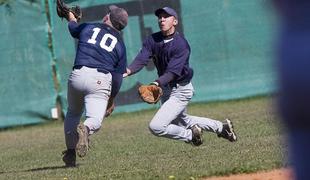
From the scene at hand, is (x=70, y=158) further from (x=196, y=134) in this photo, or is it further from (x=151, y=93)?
(x=196, y=134)

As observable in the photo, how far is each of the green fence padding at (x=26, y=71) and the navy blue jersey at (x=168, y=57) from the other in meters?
7.86

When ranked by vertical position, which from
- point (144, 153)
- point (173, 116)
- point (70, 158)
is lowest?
point (144, 153)

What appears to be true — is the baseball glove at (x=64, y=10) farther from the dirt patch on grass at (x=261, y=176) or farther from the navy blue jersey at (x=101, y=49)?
the dirt patch on grass at (x=261, y=176)

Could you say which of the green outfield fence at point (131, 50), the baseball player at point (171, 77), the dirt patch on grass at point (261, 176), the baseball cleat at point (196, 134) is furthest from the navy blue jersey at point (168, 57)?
the green outfield fence at point (131, 50)

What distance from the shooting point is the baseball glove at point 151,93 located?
7.54 metres

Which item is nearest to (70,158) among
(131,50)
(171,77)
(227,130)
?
(171,77)

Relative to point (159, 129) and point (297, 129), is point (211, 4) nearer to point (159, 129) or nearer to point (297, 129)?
point (159, 129)

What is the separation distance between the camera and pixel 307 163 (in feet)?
4.91

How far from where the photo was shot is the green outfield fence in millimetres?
15680

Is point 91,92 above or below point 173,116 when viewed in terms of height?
above

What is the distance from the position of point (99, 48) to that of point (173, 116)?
3.11ft

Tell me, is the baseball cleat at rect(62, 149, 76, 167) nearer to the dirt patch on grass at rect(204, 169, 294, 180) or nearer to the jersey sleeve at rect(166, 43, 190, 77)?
the jersey sleeve at rect(166, 43, 190, 77)

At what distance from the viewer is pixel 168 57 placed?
776 centimetres

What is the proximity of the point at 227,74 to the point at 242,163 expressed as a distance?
30.7ft
